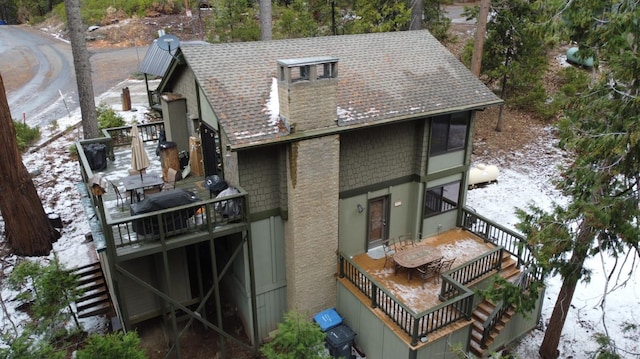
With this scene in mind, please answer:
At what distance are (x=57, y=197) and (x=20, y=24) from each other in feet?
180

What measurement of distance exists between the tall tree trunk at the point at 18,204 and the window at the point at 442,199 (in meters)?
13.1

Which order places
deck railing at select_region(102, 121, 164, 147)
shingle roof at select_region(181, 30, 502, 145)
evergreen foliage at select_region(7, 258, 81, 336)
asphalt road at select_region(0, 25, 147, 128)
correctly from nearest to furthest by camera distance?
shingle roof at select_region(181, 30, 502, 145) < evergreen foliage at select_region(7, 258, 81, 336) < deck railing at select_region(102, 121, 164, 147) < asphalt road at select_region(0, 25, 147, 128)

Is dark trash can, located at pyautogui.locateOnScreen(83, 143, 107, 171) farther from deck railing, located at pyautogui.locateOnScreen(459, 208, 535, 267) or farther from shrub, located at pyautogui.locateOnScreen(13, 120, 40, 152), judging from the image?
deck railing, located at pyautogui.locateOnScreen(459, 208, 535, 267)

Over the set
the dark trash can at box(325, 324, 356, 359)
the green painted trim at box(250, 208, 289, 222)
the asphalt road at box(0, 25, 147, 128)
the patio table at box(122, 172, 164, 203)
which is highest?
the patio table at box(122, 172, 164, 203)

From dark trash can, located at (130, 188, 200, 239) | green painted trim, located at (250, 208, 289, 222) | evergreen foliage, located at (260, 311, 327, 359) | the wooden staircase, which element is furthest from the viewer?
the wooden staircase

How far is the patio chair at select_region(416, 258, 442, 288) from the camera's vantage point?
1292 centimetres

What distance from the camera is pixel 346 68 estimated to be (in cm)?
1357

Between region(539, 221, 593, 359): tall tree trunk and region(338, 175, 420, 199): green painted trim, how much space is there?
4675 millimetres

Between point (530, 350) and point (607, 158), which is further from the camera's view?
point (530, 350)

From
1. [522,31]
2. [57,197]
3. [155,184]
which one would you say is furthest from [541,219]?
[57,197]

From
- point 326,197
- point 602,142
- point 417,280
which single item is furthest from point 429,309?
point 602,142

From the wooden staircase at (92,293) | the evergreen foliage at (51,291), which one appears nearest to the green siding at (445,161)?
the wooden staircase at (92,293)

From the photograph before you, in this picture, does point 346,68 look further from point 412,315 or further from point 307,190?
point 412,315

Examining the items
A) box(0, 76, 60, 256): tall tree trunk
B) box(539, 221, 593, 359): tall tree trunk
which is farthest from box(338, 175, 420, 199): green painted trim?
box(0, 76, 60, 256): tall tree trunk
